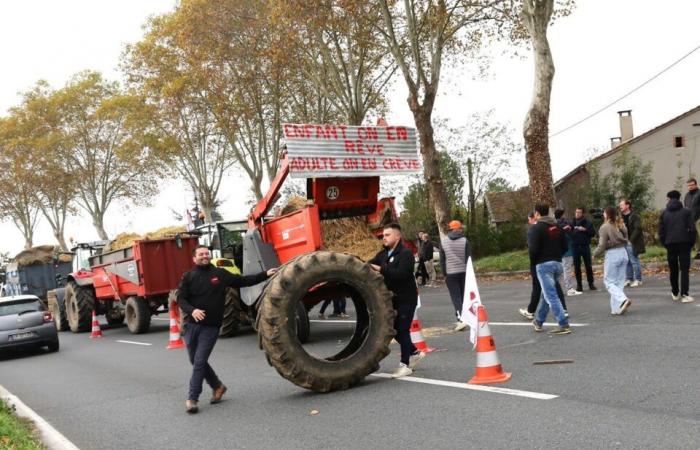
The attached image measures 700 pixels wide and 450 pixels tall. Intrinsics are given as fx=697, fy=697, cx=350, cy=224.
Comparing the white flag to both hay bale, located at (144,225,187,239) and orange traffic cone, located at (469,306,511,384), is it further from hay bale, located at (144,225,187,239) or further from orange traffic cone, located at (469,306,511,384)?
hay bale, located at (144,225,187,239)

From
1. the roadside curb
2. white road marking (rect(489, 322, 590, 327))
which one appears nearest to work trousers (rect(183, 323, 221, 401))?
the roadside curb

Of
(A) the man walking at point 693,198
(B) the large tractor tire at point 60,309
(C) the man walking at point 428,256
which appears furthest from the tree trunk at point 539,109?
(B) the large tractor tire at point 60,309

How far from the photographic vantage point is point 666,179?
4456 cm

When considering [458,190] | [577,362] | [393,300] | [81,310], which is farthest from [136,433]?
[458,190]

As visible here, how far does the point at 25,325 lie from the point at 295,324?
395 inches

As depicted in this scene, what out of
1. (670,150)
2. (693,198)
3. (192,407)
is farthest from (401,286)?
(670,150)

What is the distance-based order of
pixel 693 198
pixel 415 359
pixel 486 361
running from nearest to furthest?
pixel 486 361 → pixel 415 359 → pixel 693 198

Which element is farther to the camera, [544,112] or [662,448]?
[544,112]

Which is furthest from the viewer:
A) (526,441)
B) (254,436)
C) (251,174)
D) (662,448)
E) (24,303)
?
(251,174)

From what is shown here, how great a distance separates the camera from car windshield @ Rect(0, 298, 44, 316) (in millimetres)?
15153

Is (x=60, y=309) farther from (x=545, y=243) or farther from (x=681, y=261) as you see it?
(x=681, y=261)

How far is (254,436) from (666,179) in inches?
1742

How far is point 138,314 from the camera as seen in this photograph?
16812 mm

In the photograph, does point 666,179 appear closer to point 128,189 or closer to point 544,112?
point 544,112
